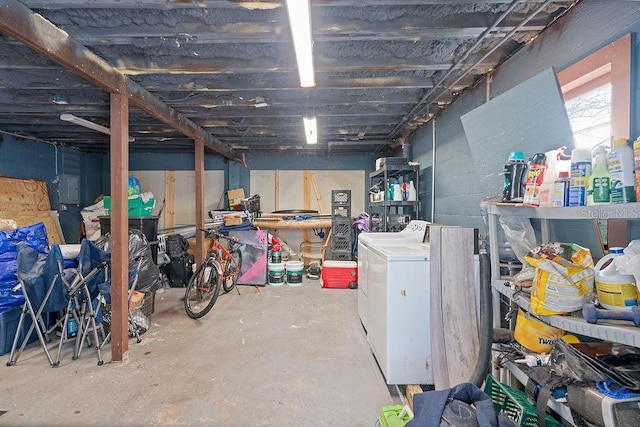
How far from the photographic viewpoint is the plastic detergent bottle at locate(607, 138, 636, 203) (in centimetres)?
103

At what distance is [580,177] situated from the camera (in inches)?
47.7

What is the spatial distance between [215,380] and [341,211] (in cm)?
383

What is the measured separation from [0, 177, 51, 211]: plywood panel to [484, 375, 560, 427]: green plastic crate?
248 inches

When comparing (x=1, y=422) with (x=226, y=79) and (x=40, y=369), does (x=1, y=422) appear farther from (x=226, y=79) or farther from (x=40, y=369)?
(x=226, y=79)

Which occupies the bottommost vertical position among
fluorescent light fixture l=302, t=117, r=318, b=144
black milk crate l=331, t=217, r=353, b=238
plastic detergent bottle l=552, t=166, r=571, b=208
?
black milk crate l=331, t=217, r=353, b=238

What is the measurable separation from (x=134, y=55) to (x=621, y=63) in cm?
309

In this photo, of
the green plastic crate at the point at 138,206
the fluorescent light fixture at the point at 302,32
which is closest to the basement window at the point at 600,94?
the fluorescent light fixture at the point at 302,32

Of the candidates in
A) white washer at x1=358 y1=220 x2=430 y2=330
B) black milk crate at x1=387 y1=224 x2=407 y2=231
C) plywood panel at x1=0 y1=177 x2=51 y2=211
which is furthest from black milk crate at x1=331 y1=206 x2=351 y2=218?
plywood panel at x1=0 y1=177 x2=51 y2=211

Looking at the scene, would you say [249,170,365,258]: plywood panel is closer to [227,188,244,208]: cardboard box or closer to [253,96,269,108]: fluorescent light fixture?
[227,188,244,208]: cardboard box

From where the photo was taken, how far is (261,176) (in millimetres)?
6555

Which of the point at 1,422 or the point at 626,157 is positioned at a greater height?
the point at 626,157

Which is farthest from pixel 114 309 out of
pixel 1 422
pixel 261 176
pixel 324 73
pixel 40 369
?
pixel 261 176

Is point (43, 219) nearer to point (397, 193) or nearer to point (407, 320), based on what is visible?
point (397, 193)

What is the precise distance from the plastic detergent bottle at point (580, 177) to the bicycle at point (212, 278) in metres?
3.46
